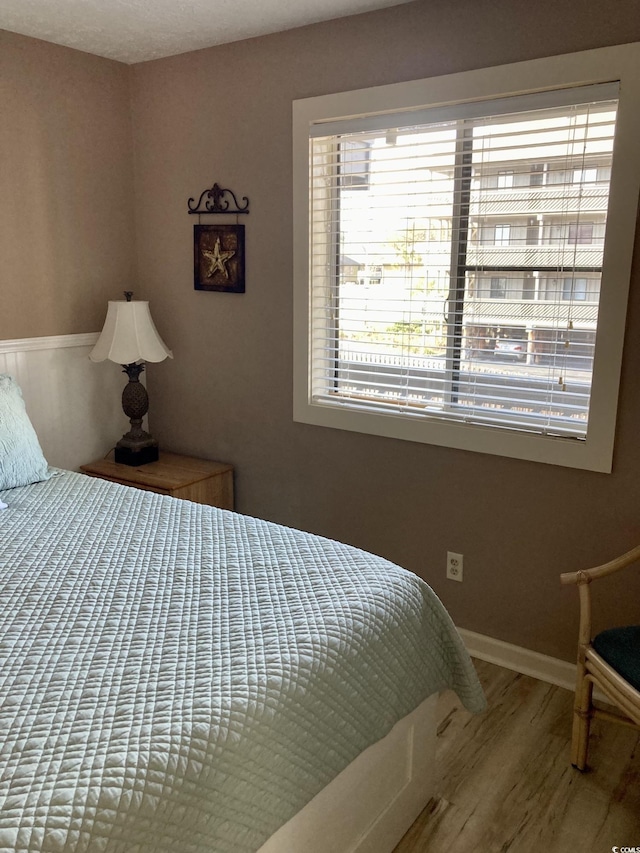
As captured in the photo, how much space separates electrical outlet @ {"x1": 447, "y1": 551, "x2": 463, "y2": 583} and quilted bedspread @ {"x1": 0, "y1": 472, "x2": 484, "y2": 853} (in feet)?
2.64

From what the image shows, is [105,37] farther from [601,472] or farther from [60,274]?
[601,472]

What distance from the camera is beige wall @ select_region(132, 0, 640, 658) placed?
236 centimetres

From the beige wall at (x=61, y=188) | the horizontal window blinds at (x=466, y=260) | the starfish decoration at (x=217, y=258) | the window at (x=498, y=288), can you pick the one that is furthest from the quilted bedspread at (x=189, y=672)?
the starfish decoration at (x=217, y=258)

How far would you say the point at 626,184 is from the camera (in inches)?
84.3

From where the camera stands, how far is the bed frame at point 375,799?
1.49 meters

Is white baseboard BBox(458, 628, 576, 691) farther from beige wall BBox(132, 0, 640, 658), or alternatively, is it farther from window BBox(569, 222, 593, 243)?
window BBox(569, 222, 593, 243)

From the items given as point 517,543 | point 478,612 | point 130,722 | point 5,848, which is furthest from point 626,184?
point 5,848

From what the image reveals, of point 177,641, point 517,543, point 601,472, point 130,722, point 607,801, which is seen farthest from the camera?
point 517,543

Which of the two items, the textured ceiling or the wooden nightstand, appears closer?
the textured ceiling

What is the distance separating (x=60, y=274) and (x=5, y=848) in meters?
2.61

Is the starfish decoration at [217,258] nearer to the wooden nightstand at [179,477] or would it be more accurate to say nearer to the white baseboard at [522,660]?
the wooden nightstand at [179,477]

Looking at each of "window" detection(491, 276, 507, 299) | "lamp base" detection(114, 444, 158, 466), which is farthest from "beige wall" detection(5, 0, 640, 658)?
"window" detection(491, 276, 507, 299)

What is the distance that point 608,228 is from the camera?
2.20 m

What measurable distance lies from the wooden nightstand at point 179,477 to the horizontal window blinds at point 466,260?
0.63 metres
